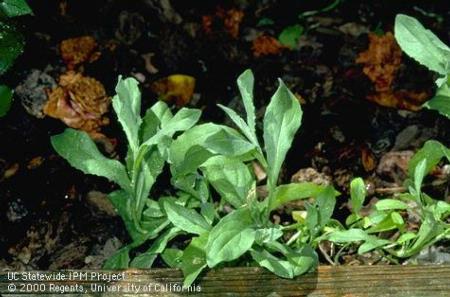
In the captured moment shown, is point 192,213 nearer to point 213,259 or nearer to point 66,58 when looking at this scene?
point 213,259

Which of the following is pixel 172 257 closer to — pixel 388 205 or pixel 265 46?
pixel 388 205

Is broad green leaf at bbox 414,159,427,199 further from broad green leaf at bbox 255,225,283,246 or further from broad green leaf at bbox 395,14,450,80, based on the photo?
broad green leaf at bbox 255,225,283,246

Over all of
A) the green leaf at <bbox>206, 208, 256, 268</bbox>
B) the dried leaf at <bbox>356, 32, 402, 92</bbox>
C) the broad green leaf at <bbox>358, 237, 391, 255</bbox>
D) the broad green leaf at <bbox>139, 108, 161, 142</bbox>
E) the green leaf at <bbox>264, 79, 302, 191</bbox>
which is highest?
the green leaf at <bbox>264, 79, 302, 191</bbox>

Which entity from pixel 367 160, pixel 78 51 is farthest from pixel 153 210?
pixel 78 51

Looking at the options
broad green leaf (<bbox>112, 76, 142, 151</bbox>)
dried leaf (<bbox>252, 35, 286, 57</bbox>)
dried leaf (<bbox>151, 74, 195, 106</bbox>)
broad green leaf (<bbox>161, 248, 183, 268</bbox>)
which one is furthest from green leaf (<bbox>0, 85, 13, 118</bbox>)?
dried leaf (<bbox>252, 35, 286, 57</bbox>)

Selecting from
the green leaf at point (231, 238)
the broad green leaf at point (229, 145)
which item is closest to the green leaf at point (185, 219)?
the green leaf at point (231, 238)

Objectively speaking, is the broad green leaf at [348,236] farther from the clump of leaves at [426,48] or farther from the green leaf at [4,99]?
the green leaf at [4,99]

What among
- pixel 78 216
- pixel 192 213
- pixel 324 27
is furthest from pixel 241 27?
pixel 192 213
